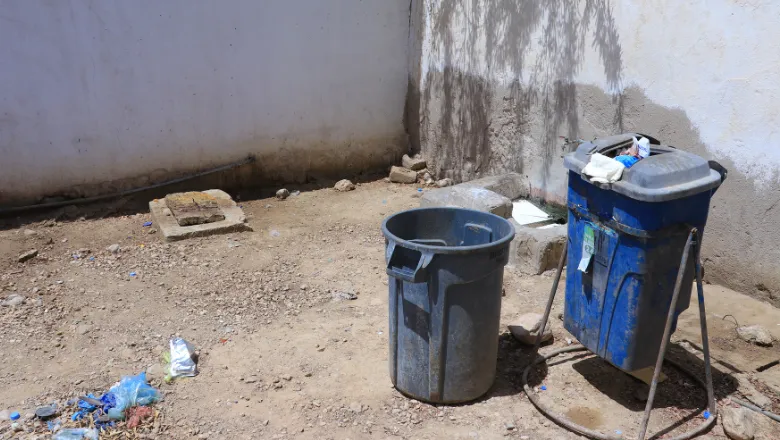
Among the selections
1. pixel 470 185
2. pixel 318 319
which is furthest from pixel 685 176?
pixel 470 185

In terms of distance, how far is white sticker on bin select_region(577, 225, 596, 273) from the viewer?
3.48 m

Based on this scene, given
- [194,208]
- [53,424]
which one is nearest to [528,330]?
[53,424]

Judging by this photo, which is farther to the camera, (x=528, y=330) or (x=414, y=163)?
(x=414, y=163)

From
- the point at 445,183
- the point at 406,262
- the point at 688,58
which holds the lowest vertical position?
the point at 445,183

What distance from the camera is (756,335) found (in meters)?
4.27

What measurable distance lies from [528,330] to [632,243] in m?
1.11

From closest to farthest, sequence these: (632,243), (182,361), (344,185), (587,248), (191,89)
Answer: (632,243), (587,248), (182,361), (191,89), (344,185)

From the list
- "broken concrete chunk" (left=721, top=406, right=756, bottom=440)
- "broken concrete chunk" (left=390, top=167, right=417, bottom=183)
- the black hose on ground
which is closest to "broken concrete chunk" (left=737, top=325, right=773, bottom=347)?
the black hose on ground

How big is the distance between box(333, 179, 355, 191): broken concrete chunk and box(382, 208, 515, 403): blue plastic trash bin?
3.60 metres

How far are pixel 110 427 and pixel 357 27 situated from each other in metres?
5.12

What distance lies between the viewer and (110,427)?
340cm

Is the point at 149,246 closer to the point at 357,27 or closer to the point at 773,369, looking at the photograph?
the point at 357,27

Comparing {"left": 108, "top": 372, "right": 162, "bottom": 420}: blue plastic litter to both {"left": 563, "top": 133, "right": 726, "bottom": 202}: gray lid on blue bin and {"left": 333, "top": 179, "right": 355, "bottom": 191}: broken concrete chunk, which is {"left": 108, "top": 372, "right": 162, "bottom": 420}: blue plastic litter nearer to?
{"left": 563, "top": 133, "right": 726, "bottom": 202}: gray lid on blue bin

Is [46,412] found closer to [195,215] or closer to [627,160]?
[195,215]
